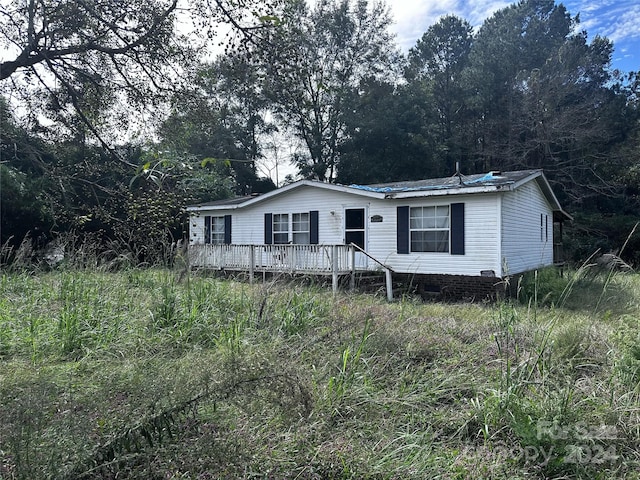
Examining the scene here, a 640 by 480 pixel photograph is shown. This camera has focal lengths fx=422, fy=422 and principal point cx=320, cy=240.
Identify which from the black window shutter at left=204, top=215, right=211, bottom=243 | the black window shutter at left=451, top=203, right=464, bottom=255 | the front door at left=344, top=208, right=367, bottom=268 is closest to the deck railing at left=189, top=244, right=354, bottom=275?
the front door at left=344, top=208, right=367, bottom=268

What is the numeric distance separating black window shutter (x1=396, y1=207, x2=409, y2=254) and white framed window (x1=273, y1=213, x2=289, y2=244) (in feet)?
13.4

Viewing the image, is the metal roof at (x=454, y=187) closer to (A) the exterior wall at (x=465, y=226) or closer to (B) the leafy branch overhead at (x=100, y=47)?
(A) the exterior wall at (x=465, y=226)

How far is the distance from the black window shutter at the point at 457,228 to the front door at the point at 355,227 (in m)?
2.70

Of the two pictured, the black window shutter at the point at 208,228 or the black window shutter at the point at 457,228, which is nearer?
the black window shutter at the point at 457,228

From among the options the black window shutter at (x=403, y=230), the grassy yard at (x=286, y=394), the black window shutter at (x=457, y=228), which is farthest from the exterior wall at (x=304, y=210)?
the grassy yard at (x=286, y=394)

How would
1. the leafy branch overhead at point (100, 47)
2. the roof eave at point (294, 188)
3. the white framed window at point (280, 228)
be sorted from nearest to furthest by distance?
the leafy branch overhead at point (100, 47), the roof eave at point (294, 188), the white framed window at point (280, 228)

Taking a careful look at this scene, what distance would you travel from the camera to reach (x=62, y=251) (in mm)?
6613

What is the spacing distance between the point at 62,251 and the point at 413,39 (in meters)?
32.3

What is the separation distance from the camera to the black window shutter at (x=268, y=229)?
1466 cm

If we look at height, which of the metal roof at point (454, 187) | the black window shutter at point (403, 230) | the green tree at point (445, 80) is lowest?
the black window shutter at point (403, 230)

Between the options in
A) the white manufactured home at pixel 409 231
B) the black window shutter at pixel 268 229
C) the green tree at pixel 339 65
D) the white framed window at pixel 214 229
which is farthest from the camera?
the green tree at pixel 339 65

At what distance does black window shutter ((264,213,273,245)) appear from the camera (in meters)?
14.7

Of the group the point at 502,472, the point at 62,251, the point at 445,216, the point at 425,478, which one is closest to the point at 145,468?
the point at 425,478

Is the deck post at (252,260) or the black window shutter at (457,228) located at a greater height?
the black window shutter at (457,228)
